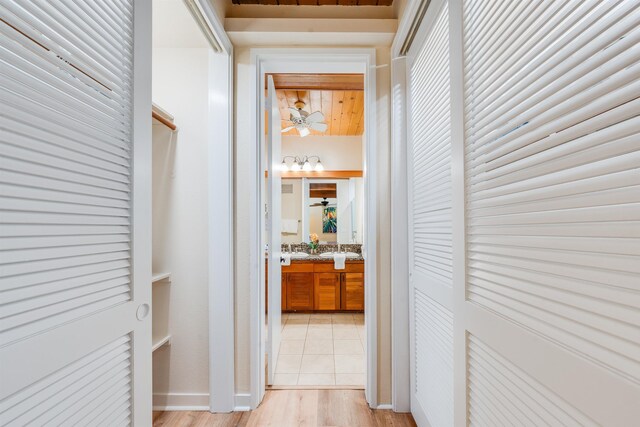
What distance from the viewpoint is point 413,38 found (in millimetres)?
1732

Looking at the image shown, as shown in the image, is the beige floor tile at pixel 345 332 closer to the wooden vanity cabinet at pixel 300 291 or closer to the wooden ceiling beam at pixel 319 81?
the wooden vanity cabinet at pixel 300 291

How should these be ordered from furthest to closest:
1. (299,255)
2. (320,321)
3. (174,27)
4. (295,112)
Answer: (299,255) → (320,321) → (295,112) → (174,27)

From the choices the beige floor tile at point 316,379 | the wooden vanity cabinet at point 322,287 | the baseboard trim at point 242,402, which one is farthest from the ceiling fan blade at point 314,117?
the baseboard trim at point 242,402

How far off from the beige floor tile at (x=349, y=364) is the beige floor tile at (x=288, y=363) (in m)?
0.33

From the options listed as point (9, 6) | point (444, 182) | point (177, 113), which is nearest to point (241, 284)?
point (177, 113)

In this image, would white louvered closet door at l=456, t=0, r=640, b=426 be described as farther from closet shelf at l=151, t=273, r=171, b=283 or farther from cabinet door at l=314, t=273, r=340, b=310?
cabinet door at l=314, t=273, r=340, b=310

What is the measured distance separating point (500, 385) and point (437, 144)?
38.1 inches

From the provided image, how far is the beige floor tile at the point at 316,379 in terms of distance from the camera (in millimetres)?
2242

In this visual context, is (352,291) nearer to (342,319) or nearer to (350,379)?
(342,319)

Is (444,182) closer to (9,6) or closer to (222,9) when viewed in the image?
(9,6)

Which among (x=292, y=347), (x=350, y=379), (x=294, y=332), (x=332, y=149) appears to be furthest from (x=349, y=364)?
(x=332, y=149)

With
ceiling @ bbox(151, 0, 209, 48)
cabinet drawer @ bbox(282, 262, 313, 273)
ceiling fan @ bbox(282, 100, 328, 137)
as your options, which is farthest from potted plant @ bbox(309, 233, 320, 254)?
ceiling @ bbox(151, 0, 209, 48)

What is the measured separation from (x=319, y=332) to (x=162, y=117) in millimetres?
2617

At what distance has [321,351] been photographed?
112 inches
